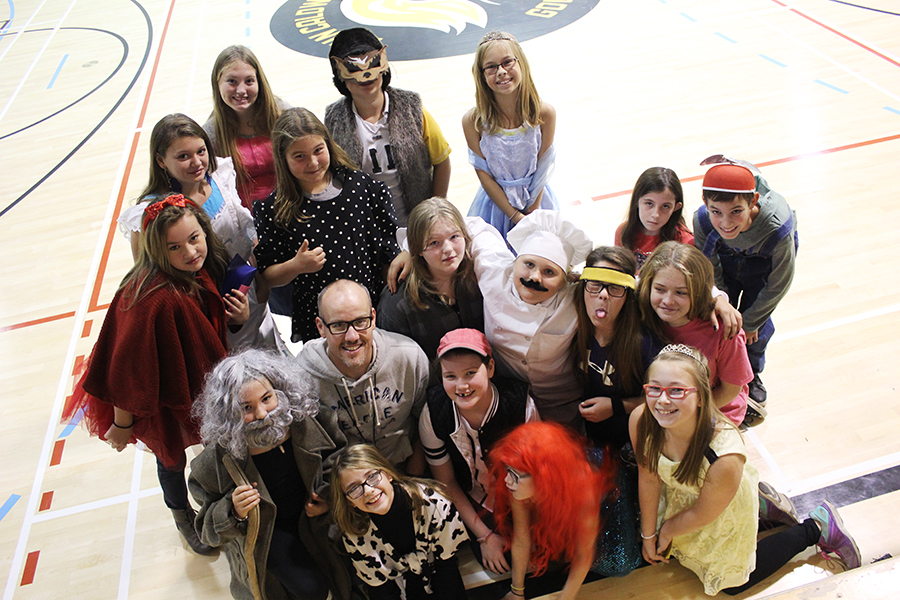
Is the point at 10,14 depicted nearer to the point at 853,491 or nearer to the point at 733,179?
the point at 733,179

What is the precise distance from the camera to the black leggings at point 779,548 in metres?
2.38

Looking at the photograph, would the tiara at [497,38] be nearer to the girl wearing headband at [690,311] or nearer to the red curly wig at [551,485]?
the girl wearing headband at [690,311]

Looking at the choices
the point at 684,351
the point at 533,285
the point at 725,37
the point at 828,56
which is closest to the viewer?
the point at 684,351

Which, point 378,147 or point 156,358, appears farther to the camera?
point 378,147

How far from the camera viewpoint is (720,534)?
227cm

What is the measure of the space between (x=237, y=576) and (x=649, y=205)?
7.27 feet

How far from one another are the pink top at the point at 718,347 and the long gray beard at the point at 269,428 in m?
1.41

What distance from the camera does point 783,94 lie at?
5543 mm

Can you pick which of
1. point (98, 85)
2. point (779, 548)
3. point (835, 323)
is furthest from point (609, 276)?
point (98, 85)

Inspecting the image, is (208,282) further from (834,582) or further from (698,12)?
(698,12)

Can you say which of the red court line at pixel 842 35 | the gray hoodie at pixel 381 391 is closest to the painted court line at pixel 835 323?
the gray hoodie at pixel 381 391

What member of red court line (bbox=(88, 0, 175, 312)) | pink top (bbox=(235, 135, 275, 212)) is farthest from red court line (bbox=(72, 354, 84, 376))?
pink top (bbox=(235, 135, 275, 212))

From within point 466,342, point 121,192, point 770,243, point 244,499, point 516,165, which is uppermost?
point 516,165

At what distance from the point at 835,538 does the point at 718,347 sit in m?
0.85
